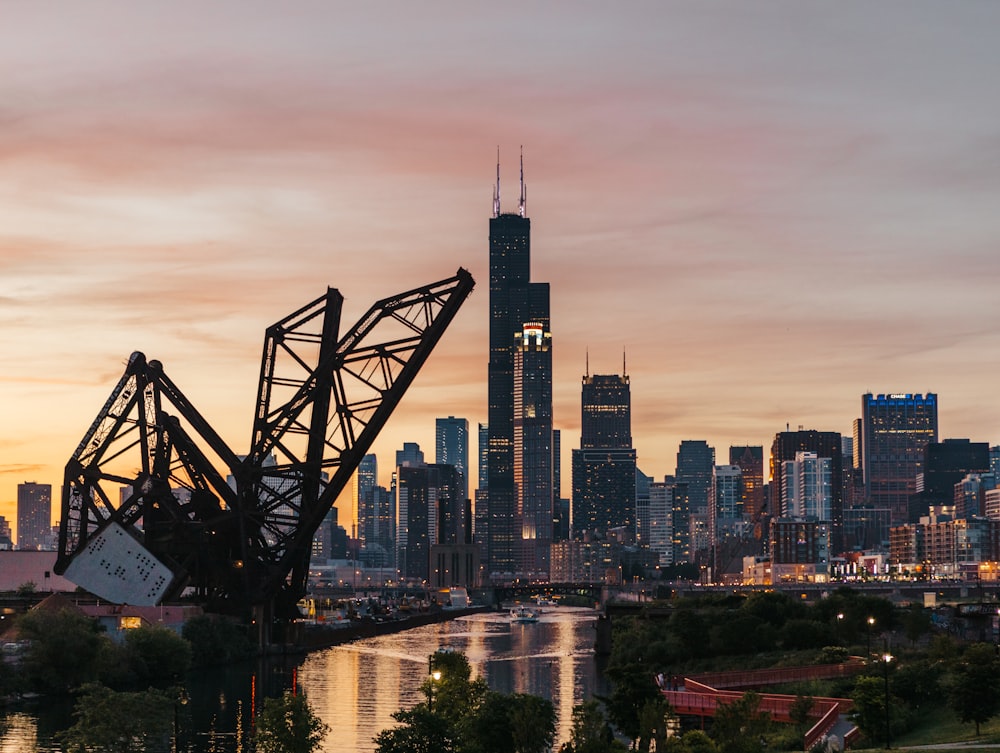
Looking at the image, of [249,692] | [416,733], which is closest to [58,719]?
[249,692]

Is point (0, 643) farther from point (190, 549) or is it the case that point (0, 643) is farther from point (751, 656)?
point (751, 656)

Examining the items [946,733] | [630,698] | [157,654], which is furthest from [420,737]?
[157,654]

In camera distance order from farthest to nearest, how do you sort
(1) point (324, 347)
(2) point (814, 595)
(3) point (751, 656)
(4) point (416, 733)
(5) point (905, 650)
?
(2) point (814, 595) < (1) point (324, 347) < (3) point (751, 656) < (5) point (905, 650) < (4) point (416, 733)

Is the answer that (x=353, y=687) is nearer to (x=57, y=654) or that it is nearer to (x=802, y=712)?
(x=57, y=654)

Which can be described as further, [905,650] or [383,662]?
[383,662]

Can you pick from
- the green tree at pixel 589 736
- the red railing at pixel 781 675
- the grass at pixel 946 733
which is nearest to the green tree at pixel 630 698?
the grass at pixel 946 733

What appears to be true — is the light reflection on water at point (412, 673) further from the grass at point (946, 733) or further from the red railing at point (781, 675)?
the grass at point (946, 733)

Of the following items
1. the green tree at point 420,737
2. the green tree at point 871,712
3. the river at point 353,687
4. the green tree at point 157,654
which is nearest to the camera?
the green tree at point 420,737
